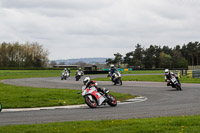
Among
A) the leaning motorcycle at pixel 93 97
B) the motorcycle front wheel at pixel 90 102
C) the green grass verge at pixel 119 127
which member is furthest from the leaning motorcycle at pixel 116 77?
the green grass verge at pixel 119 127

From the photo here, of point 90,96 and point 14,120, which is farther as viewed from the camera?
point 90,96

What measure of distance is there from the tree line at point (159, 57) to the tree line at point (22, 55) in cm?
3436

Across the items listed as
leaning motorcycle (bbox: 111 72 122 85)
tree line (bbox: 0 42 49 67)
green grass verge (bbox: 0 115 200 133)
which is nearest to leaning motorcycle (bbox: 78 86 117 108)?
green grass verge (bbox: 0 115 200 133)

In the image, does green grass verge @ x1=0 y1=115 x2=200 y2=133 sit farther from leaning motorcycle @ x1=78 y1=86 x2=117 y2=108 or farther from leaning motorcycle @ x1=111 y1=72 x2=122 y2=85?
leaning motorcycle @ x1=111 y1=72 x2=122 y2=85

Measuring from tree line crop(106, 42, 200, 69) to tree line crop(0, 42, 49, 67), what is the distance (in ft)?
113

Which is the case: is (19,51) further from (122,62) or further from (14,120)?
(14,120)

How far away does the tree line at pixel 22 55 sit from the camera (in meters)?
134

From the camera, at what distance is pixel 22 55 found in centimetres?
13812

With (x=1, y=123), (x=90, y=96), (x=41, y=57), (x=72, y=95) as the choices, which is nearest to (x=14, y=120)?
(x=1, y=123)

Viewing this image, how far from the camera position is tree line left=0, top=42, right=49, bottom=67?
134 meters

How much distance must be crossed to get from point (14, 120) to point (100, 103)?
15.4 ft

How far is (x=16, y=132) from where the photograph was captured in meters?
7.79

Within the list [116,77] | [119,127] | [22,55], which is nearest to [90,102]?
[119,127]

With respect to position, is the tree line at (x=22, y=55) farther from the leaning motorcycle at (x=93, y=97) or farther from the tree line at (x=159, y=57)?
the leaning motorcycle at (x=93, y=97)
